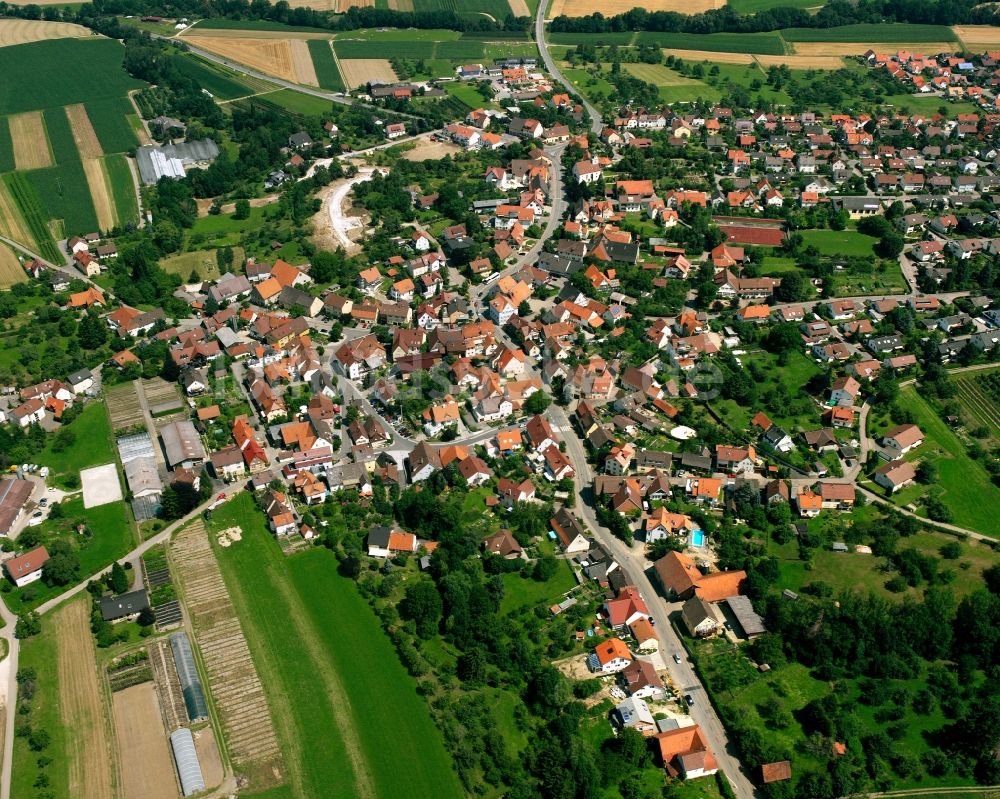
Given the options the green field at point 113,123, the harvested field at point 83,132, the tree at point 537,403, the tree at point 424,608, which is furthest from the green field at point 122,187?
the tree at point 424,608

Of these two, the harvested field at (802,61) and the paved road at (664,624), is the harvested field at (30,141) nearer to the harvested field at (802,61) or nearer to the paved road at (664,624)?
the paved road at (664,624)

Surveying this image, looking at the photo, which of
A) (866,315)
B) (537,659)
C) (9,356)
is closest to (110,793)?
(537,659)

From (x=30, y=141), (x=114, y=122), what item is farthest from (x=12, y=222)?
(x=114, y=122)

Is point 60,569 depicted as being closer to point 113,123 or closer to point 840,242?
point 840,242

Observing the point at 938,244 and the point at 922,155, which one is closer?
the point at 938,244

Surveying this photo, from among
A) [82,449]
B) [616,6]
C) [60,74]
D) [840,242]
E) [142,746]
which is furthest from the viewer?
[616,6]

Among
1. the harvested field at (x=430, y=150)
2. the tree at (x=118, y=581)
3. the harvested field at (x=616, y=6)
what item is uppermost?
the harvested field at (x=616, y=6)

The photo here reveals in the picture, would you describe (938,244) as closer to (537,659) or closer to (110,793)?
(537,659)
